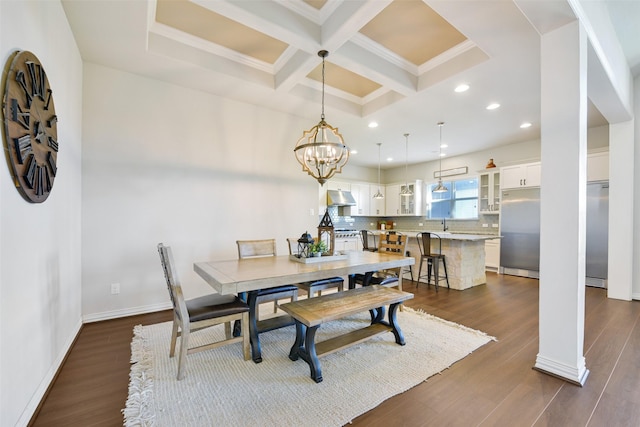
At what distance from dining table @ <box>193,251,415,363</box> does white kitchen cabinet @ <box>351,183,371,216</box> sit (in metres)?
5.02

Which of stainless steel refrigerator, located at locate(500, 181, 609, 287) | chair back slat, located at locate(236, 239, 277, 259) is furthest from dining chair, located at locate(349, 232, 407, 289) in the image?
stainless steel refrigerator, located at locate(500, 181, 609, 287)

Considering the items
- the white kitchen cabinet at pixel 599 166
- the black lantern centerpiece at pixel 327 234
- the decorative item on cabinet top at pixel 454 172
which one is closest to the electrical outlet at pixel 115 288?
the black lantern centerpiece at pixel 327 234

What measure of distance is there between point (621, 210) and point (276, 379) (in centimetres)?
519

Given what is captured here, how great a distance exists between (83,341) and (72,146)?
1.85 metres

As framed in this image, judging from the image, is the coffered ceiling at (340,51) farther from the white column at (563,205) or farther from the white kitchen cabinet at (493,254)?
the white kitchen cabinet at (493,254)

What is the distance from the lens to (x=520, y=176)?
568 cm

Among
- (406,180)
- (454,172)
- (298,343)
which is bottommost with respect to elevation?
(298,343)

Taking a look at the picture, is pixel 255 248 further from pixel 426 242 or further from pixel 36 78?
pixel 426 242

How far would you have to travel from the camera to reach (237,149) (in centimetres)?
400

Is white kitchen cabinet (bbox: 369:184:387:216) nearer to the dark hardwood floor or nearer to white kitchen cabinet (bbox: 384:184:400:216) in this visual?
white kitchen cabinet (bbox: 384:184:400:216)

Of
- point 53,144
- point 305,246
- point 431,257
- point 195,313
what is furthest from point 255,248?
point 431,257

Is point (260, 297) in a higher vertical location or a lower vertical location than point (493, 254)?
higher

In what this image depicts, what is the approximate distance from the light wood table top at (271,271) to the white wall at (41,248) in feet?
3.21

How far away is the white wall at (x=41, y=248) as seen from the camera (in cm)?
138
